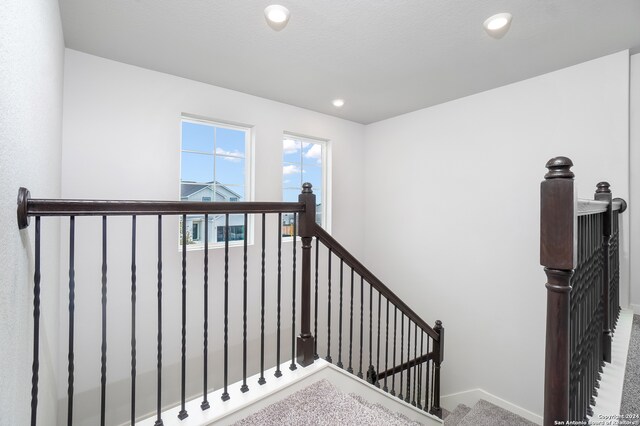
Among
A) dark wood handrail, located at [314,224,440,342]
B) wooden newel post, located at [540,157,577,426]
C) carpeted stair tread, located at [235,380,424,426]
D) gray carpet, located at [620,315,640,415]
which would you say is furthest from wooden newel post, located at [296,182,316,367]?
gray carpet, located at [620,315,640,415]

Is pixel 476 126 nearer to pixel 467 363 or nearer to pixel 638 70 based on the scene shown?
pixel 638 70

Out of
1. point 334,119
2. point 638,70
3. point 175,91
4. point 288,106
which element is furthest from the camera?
point 334,119

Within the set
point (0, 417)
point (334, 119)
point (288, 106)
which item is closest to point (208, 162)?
point (288, 106)

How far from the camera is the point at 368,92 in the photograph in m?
3.32

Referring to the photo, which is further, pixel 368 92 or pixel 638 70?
pixel 368 92

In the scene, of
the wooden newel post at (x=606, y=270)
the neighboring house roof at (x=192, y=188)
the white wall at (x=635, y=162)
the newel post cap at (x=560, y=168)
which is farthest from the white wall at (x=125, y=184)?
the white wall at (x=635, y=162)

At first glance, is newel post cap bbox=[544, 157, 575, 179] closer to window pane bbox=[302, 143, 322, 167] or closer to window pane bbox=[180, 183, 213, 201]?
window pane bbox=[180, 183, 213, 201]

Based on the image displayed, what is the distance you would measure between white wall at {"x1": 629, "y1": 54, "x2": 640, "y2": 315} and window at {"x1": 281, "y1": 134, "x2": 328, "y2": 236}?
3061mm

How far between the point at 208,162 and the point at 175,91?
2.43ft

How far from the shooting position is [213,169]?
3.27 meters

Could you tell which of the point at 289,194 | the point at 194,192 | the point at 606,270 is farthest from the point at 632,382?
the point at 194,192

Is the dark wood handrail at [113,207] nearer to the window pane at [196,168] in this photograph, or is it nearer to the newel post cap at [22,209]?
the newel post cap at [22,209]

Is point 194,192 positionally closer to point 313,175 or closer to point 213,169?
point 213,169

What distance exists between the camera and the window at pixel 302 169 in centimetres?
386
